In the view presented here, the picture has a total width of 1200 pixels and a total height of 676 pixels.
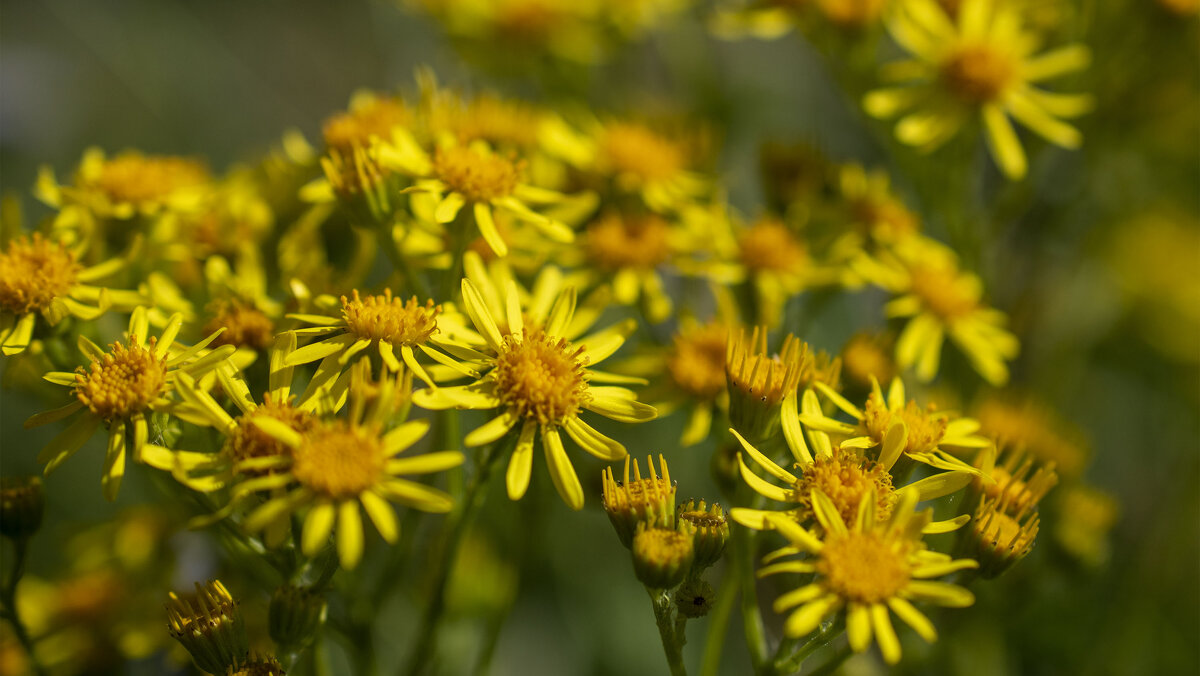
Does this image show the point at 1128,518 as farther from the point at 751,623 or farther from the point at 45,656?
the point at 45,656

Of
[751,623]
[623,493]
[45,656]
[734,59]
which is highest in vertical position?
[734,59]

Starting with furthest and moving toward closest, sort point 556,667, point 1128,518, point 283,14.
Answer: point 283,14 < point 1128,518 < point 556,667

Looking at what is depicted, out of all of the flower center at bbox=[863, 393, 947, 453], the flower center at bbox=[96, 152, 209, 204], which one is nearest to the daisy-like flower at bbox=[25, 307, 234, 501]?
the flower center at bbox=[96, 152, 209, 204]

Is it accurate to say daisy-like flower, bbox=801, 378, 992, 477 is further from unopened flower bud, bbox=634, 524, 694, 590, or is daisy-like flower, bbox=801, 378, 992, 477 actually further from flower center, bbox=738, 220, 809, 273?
flower center, bbox=738, 220, 809, 273

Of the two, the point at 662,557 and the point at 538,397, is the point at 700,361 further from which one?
the point at 662,557

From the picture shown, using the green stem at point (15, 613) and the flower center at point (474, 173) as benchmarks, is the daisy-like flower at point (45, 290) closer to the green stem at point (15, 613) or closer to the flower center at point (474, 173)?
the green stem at point (15, 613)

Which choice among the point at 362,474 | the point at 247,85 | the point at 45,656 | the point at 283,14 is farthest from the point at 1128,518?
the point at 283,14

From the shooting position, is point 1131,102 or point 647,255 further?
point 1131,102

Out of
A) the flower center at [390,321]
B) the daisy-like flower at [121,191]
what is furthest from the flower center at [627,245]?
the daisy-like flower at [121,191]
